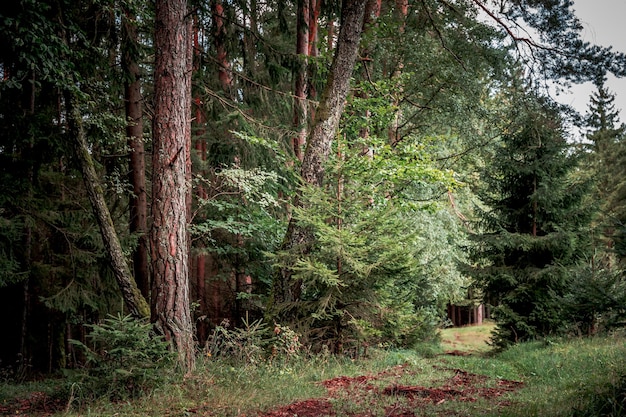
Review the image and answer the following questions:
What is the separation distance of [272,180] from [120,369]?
6.39 metres

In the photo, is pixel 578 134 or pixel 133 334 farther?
pixel 578 134

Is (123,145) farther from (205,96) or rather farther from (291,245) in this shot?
(291,245)

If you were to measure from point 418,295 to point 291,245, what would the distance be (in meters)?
5.82

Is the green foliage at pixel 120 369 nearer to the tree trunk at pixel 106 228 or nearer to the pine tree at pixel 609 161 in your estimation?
the tree trunk at pixel 106 228

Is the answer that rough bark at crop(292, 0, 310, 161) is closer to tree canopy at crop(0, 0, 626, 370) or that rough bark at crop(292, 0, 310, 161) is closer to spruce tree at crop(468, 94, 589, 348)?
tree canopy at crop(0, 0, 626, 370)

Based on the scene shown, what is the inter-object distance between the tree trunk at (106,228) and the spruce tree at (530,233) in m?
9.98

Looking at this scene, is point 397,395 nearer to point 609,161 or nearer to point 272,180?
point 272,180

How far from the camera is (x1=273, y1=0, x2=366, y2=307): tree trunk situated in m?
8.30

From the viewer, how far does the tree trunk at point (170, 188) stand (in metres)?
6.29

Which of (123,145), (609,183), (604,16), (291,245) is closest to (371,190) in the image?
(291,245)

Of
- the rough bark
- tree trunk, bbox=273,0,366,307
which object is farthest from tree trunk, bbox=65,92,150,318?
the rough bark

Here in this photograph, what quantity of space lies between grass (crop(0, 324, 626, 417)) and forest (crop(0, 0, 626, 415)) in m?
0.48

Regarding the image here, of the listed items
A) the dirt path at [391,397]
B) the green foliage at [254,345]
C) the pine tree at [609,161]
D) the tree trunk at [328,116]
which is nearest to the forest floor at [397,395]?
the dirt path at [391,397]

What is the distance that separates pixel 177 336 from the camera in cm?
621
